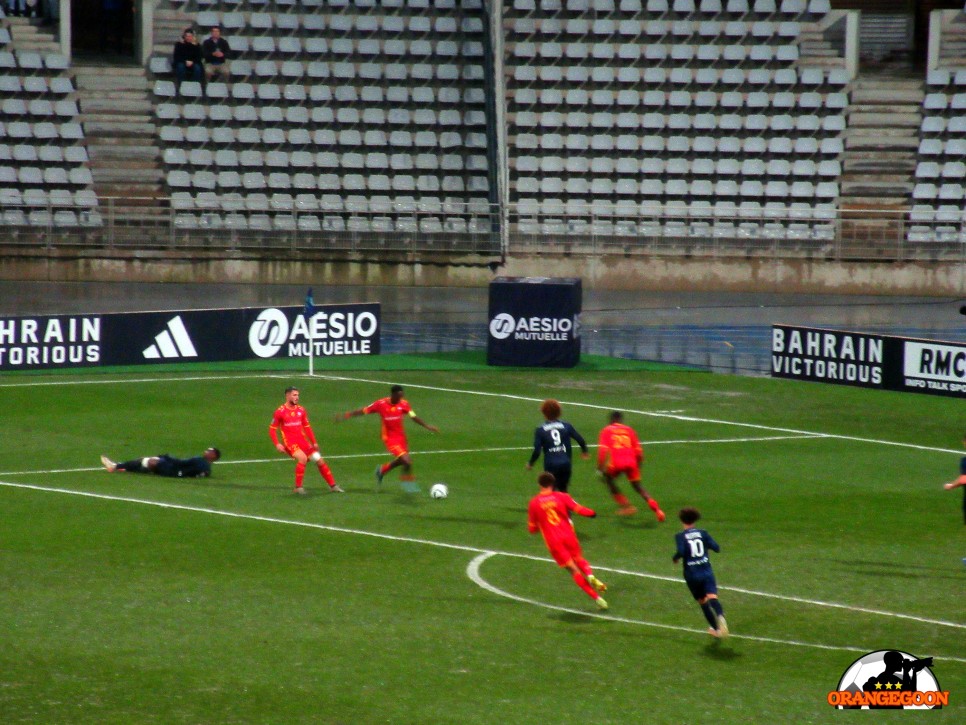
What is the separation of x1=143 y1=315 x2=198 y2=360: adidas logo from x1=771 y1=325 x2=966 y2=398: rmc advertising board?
13.6 meters

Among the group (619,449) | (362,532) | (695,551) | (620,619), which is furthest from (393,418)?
(695,551)

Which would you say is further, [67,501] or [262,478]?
[262,478]

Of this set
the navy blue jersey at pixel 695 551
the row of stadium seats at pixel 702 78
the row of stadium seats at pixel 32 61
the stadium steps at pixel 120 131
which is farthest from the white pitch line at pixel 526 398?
the row of stadium seats at pixel 702 78

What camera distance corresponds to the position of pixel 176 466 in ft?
74.2

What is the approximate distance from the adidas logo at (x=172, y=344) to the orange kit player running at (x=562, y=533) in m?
20.0

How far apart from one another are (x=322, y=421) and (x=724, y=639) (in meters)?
14.7

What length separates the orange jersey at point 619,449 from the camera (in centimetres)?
1959

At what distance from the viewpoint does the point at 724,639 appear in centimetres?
1439

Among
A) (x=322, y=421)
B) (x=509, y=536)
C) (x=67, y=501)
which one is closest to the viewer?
(x=509, y=536)

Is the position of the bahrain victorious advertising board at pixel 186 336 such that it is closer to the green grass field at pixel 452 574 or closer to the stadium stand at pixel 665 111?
the green grass field at pixel 452 574

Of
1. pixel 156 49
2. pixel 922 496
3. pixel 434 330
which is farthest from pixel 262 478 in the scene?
pixel 156 49

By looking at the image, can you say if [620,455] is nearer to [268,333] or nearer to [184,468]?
[184,468]

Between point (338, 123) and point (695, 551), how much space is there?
34959 millimetres

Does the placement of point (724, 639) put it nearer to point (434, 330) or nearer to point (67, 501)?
point (67, 501)
